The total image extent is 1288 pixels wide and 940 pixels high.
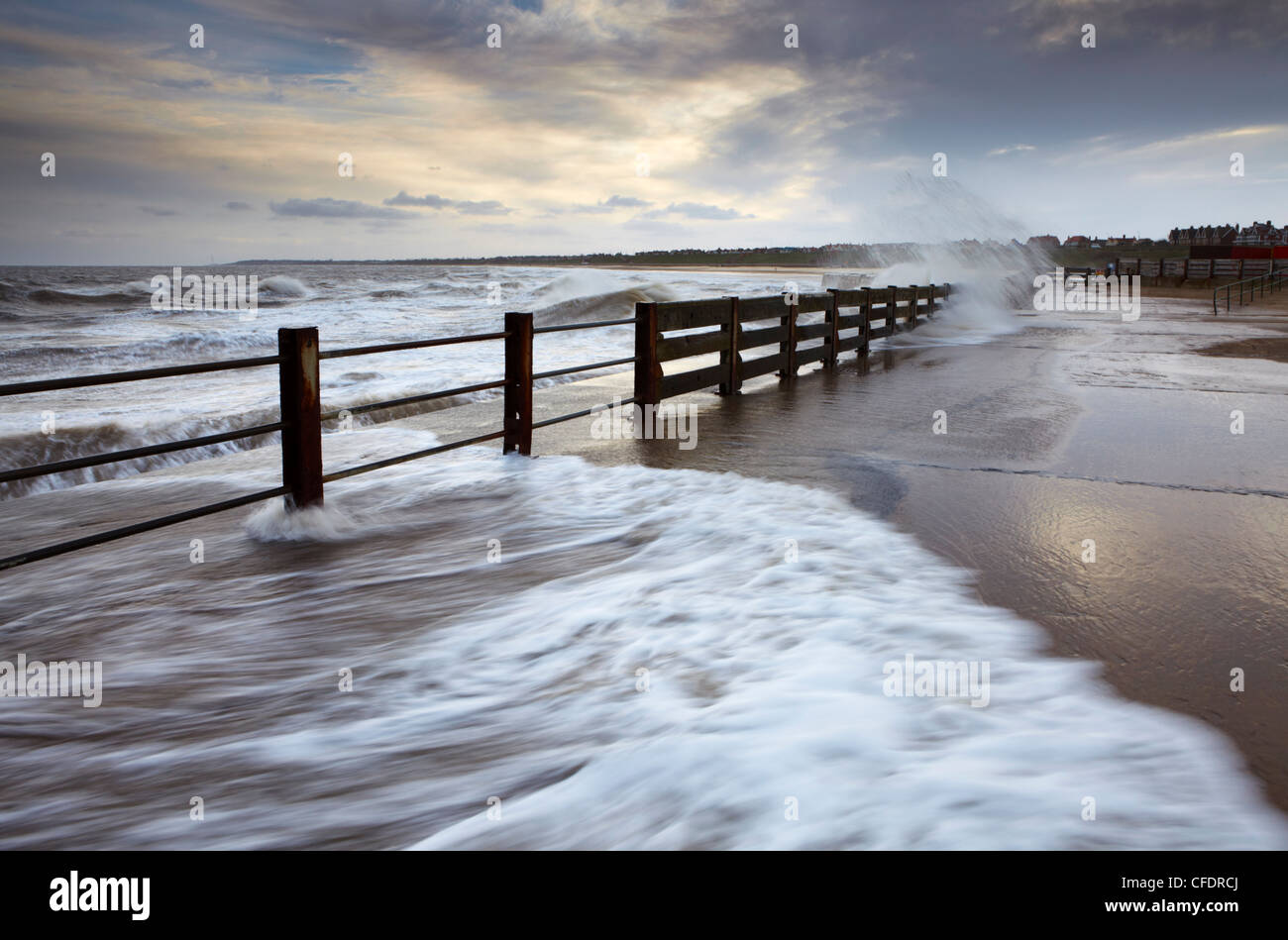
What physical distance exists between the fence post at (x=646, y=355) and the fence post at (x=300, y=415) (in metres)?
3.73

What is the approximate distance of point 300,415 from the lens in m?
4.86

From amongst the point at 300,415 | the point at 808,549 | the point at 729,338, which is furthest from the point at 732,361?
the point at 300,415

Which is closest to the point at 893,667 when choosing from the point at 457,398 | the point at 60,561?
the point at 60,561

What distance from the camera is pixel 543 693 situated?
3.17 metres

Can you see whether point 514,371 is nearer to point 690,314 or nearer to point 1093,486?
point 690,314

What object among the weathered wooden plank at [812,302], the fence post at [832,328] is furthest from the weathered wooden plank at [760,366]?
the fence post at [832,328]

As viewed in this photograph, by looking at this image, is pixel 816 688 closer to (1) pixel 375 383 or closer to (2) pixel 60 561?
(2) pixel 60 561

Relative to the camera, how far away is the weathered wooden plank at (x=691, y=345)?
845 centimetres

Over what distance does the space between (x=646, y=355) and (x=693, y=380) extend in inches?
46.5

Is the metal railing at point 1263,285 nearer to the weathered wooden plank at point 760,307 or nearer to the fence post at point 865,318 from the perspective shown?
the fence post at point 865,318

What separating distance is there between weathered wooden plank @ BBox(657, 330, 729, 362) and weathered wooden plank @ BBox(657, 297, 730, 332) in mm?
114

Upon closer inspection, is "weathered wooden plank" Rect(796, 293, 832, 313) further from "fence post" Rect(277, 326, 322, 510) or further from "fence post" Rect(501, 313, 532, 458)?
"fence post" Rect(277, 326, 322, 510)

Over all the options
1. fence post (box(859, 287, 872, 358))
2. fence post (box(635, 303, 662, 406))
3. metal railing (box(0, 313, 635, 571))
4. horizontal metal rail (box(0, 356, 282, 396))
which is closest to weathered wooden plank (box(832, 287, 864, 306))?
fence post (box(859, 287, 872, 358))
